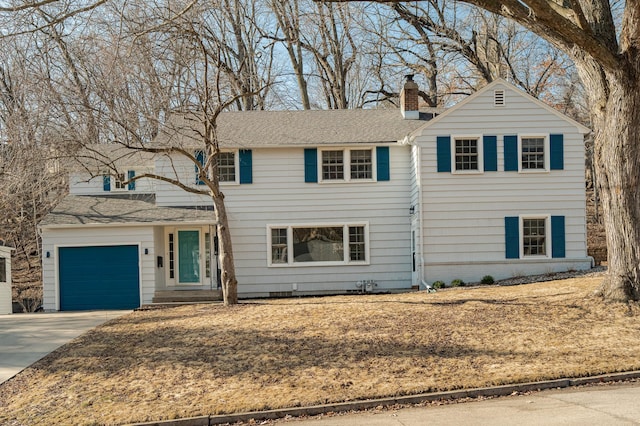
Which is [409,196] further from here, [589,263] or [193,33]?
[193,33]

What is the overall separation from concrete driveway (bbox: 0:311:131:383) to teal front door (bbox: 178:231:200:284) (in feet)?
10.7

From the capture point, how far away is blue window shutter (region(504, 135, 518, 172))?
Result: 1961 centimetres

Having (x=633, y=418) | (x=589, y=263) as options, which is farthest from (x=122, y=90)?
(x=589, y=263)

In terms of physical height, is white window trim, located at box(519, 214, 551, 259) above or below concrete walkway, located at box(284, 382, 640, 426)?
above

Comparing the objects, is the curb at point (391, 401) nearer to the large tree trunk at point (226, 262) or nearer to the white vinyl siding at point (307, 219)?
the large tree trunk at point (226, 262)

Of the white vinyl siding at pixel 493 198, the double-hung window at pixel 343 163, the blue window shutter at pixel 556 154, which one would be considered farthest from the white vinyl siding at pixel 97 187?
the blue window shutter at pixel 556 154

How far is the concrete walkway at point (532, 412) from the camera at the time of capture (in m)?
7.11

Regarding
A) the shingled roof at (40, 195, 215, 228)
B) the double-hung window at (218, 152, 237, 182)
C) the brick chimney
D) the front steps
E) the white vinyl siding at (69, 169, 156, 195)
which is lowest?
the front steps

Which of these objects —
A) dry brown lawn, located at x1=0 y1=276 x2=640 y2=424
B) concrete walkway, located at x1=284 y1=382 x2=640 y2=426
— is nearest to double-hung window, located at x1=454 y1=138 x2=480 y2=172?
dry brown lawn, located at x1=0 y1=276 x2=640 y2=424

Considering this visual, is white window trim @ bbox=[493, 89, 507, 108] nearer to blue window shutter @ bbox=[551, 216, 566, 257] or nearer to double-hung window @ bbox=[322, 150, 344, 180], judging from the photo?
blue window shutter @ bbox=[551, 216, 566, 257]

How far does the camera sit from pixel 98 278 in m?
19.8

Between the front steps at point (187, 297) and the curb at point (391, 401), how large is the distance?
10784 millimetres

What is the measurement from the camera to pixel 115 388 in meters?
9.55

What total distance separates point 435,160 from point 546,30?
7.85 metres
